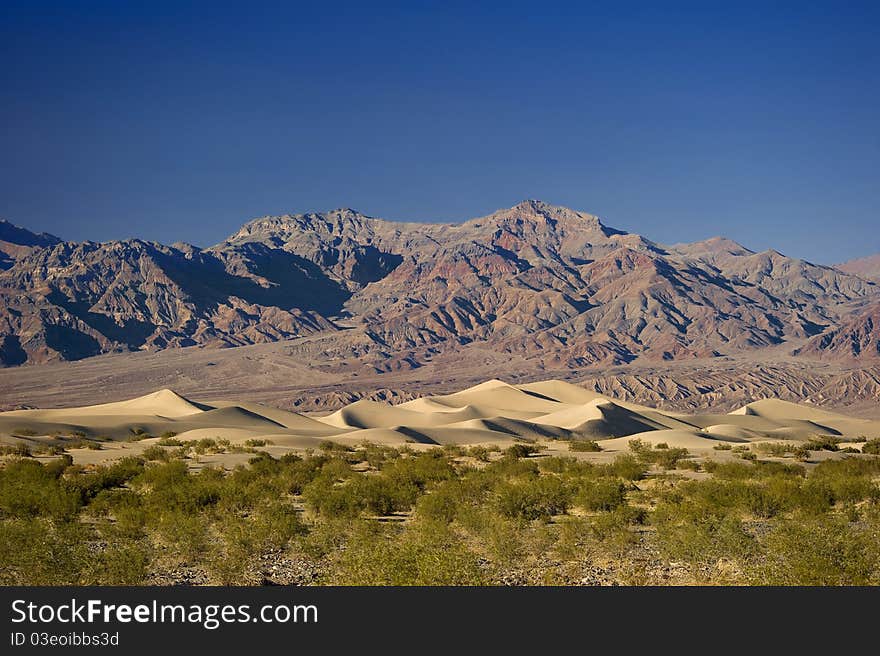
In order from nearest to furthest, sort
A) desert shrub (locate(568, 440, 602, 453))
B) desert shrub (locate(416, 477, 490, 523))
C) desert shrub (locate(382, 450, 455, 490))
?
1. desert shrub (locate(416, 477, 490, 523))
2. desert shrub (locate(382, 450, 455, 490))
3. desert shrub (locate(568, 440, 602, 453))

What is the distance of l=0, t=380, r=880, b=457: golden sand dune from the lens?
59.0 metres

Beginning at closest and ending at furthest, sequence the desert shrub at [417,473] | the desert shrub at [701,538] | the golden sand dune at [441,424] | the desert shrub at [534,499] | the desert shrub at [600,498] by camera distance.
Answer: the desert shrub at [701,538] < the desert shrub at [534,499] < the desert shrub at [600,498] < the desert shrub at [417,473] < the golden sand dune at [441,424]

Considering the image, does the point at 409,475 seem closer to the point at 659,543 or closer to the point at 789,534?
the point at 659,543

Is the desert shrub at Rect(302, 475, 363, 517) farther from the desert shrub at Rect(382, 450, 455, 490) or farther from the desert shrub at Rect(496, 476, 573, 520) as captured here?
the desert shrub at Rect(496, 476, 573, 520)

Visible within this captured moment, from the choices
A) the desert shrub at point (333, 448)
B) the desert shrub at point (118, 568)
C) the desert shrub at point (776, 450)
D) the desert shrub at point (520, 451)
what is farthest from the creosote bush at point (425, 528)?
the desert shrub at point (333, 448)

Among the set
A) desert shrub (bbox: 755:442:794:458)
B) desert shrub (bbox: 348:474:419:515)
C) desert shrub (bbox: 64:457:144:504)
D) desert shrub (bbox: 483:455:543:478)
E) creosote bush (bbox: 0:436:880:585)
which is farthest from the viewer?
desert shrub (bbox: 755:442:794:458)

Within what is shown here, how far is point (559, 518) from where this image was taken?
23344 millimetres

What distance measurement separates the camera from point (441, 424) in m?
78.8

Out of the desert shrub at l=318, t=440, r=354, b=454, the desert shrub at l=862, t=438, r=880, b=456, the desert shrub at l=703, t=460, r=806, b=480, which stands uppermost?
the desert shrub at l=318, t=440, r=354, b=454

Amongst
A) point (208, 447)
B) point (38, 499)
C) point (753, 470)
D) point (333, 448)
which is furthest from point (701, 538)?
point (208, 447)

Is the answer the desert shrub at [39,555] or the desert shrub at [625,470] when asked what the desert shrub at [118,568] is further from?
the desert shrub at [625,470]

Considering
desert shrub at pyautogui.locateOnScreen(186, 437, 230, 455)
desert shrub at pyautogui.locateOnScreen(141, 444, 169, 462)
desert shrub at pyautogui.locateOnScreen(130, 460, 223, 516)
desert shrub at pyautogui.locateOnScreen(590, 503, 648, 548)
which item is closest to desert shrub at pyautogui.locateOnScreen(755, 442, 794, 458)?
desert shrub at pyautogui.locateOnScreen(590, 503, 648, 548)

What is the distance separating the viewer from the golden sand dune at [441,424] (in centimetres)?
5897

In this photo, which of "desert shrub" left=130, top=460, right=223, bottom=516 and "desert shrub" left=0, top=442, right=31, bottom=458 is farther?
"desert shrub" left=0, top=442, right=31, bottom=458
